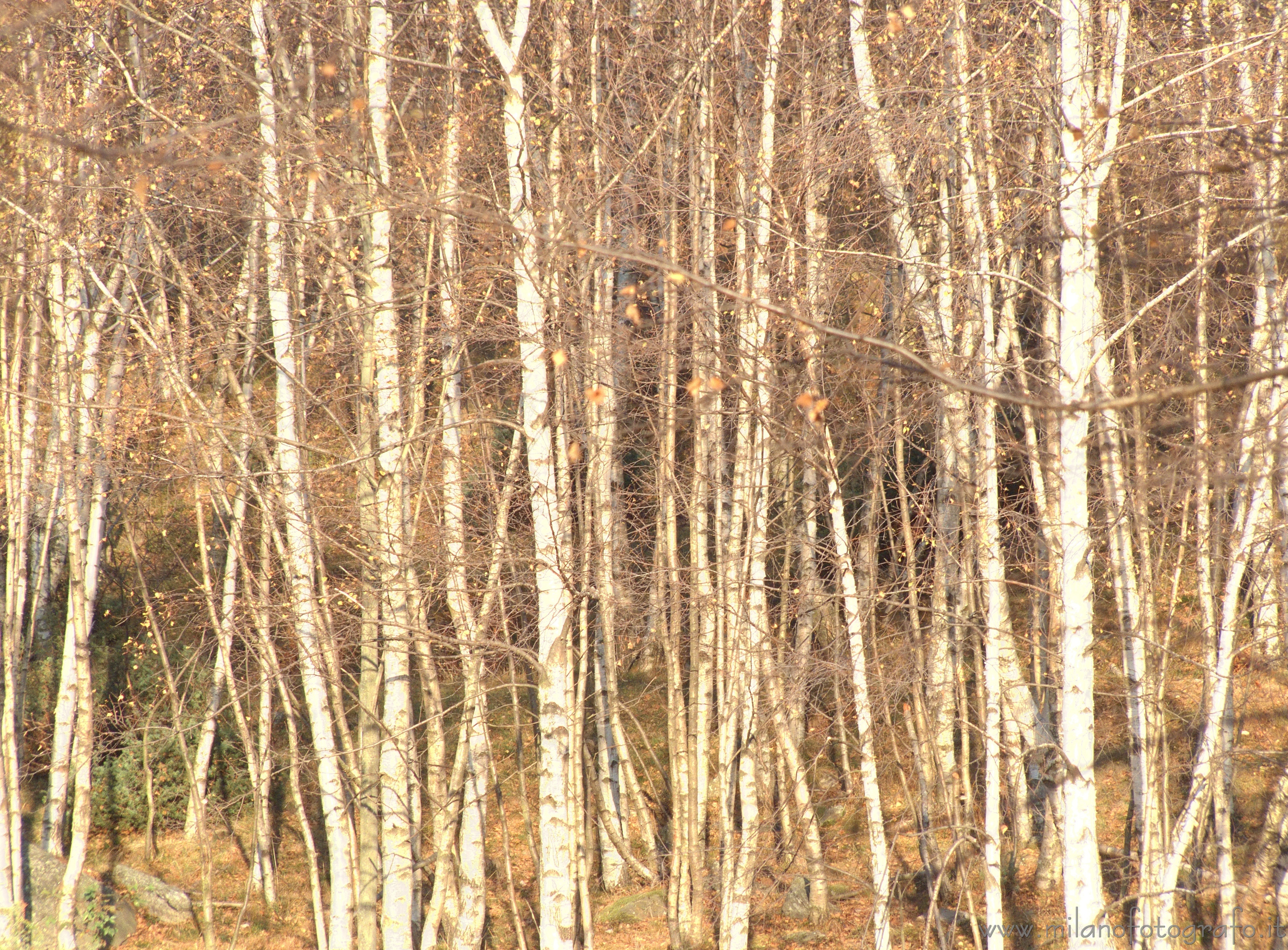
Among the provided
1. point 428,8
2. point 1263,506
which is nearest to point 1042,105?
point 1263,506

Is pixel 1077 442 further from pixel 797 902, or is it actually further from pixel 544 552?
pixel 797 902

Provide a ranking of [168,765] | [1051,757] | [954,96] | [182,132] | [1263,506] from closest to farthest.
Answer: [182,132]
[954,96]
[1263,506]
[1051,757]
[168,765]

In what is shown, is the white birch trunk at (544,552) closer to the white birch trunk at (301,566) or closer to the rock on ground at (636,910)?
the white birch trunk at (301,566)

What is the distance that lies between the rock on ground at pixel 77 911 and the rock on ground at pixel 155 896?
283mm

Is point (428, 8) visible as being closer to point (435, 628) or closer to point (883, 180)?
point (883, 180)

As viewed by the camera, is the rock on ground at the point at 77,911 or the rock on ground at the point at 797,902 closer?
the rock on ground at the point at 77,911

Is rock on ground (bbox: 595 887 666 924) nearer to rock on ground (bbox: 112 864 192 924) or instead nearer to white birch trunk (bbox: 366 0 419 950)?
white birch trunk (bbox: 366 0 419 950)

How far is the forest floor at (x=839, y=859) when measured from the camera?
1030cm

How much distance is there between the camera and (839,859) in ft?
40.1

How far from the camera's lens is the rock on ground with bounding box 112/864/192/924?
11.7m

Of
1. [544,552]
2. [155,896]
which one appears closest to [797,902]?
[544,552]

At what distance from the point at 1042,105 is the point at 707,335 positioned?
10.6 feet

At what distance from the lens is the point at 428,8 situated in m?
10.4

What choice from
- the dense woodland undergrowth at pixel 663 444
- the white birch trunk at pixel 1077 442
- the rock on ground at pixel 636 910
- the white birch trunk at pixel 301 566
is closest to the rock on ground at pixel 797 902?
the dense woodland undergrowth at pixel 663 444
